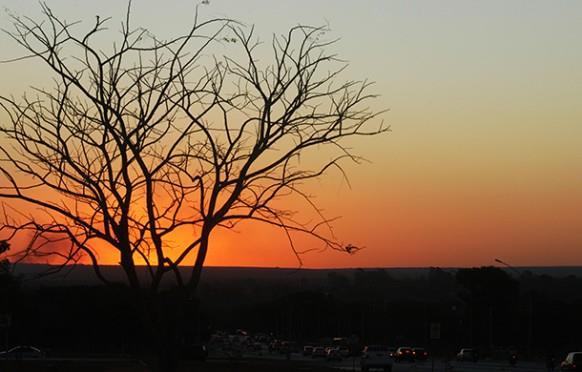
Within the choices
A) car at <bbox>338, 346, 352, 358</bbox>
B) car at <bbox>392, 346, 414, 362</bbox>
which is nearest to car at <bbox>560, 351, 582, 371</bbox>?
car at <bbox>392, 346, 414, 362</bbox>

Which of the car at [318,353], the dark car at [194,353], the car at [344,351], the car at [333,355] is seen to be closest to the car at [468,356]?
the car at [333,355]

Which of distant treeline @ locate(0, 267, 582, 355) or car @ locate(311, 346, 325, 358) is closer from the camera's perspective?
distant treeline @ locate(0, 267, 582, 355)

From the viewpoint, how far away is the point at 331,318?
16788cm

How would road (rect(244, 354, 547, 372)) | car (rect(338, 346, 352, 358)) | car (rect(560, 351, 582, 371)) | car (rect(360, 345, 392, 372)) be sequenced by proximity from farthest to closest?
1. car (rect(338, 346, 352, 358))
2. road (rect(244, 354, 547, 372))
3. car (rect(360, 345, 392, 372))
4. car (rect(560, 351, 582, 371))

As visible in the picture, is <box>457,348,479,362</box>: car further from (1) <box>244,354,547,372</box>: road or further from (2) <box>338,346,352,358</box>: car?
(2) <box>338,346,352,358</box>: car

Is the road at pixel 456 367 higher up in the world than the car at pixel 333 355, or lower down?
lower down

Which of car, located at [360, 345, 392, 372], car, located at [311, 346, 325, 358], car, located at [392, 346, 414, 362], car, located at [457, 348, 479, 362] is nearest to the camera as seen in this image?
car, located at [360, 345, 392, 372]

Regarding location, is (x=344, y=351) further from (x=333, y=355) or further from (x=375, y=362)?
(x=375, y=362)

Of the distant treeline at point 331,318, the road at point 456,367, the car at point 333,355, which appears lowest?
the road at point 456,367

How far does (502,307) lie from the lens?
445 feet

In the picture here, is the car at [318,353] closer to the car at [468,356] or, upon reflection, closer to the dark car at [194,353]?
→ the car at [468,356]

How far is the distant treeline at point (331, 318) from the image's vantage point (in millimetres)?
98312

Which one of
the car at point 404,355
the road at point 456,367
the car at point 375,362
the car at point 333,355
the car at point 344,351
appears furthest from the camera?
the car at point 344,351

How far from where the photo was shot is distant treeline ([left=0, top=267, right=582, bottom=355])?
3871 inches
